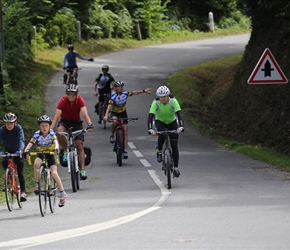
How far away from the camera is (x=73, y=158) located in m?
17.5

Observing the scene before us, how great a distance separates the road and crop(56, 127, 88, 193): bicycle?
227 millimetres

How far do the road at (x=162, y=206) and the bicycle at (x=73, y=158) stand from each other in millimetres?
227

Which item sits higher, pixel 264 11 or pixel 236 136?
pixel 264 11

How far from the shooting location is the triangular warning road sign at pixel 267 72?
70.7 feet

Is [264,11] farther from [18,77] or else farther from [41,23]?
[41,23]

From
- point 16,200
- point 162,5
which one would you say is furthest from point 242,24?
point 16,200

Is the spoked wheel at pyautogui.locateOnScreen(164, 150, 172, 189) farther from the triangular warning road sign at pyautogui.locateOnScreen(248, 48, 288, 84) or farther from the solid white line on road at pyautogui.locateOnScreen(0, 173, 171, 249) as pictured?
the triangular warning road sign at pyautogui.locateOnScreen(248, 48, 288, 84)

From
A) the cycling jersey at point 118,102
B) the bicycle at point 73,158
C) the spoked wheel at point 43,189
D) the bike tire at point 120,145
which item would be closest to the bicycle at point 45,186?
the spoked wheel at point 43,189

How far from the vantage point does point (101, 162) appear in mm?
22062

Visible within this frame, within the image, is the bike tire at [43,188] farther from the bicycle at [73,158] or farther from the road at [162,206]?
the bicycle at [73,158]

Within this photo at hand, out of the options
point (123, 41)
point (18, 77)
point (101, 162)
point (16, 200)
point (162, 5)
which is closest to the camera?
point (16, 200)

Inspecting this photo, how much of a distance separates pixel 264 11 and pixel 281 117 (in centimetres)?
471

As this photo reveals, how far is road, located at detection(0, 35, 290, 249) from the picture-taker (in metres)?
11.5

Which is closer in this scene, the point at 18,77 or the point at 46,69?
the point at 18,77
